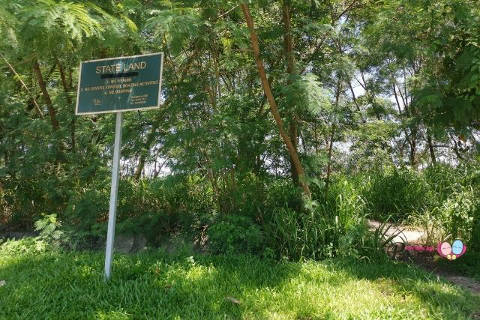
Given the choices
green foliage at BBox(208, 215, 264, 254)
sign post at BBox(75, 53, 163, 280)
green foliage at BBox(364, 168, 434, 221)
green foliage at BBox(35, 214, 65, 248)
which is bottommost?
green foliage at BBox(35, 214, 65, 248)

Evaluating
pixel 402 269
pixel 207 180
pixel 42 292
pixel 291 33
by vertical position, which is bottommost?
pixel 42 292

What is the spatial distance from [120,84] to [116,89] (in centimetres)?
7

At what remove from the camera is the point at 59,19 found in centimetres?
354

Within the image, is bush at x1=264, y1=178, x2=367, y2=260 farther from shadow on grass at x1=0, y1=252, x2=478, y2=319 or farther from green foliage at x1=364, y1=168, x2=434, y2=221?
green foliage at x1=364, y1=168, x2=434, y2=221

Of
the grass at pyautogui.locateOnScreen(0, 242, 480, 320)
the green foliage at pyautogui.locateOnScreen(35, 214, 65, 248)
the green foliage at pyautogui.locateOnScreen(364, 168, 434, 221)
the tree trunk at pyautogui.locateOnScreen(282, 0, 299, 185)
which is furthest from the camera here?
the green foliage at pyautogui.locateOnScreen(364, 168, 434, 221)

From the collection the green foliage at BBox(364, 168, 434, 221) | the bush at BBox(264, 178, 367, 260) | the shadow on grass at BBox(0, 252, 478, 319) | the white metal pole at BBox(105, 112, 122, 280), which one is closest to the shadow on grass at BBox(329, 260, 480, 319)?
the shadow on grass at BBox(0, 252, 478, 319)

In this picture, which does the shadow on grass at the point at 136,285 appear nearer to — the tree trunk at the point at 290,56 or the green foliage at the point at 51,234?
the green foliage at the point at 51,234

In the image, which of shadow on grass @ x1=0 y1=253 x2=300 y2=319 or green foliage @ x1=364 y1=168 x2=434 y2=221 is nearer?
shadow on grass @ x1=0 y1=253 x2=300 y2=319

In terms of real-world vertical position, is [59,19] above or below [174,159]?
above

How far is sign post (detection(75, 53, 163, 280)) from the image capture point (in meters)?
3.97

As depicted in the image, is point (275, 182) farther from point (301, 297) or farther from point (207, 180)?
point (301, 297)

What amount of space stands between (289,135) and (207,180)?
1.56 m

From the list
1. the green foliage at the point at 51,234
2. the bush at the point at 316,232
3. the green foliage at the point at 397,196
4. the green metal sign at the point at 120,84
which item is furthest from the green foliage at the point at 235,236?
the green foliage at the point at 397,196

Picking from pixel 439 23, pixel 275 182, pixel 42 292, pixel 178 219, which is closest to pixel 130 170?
pixel 178 219
